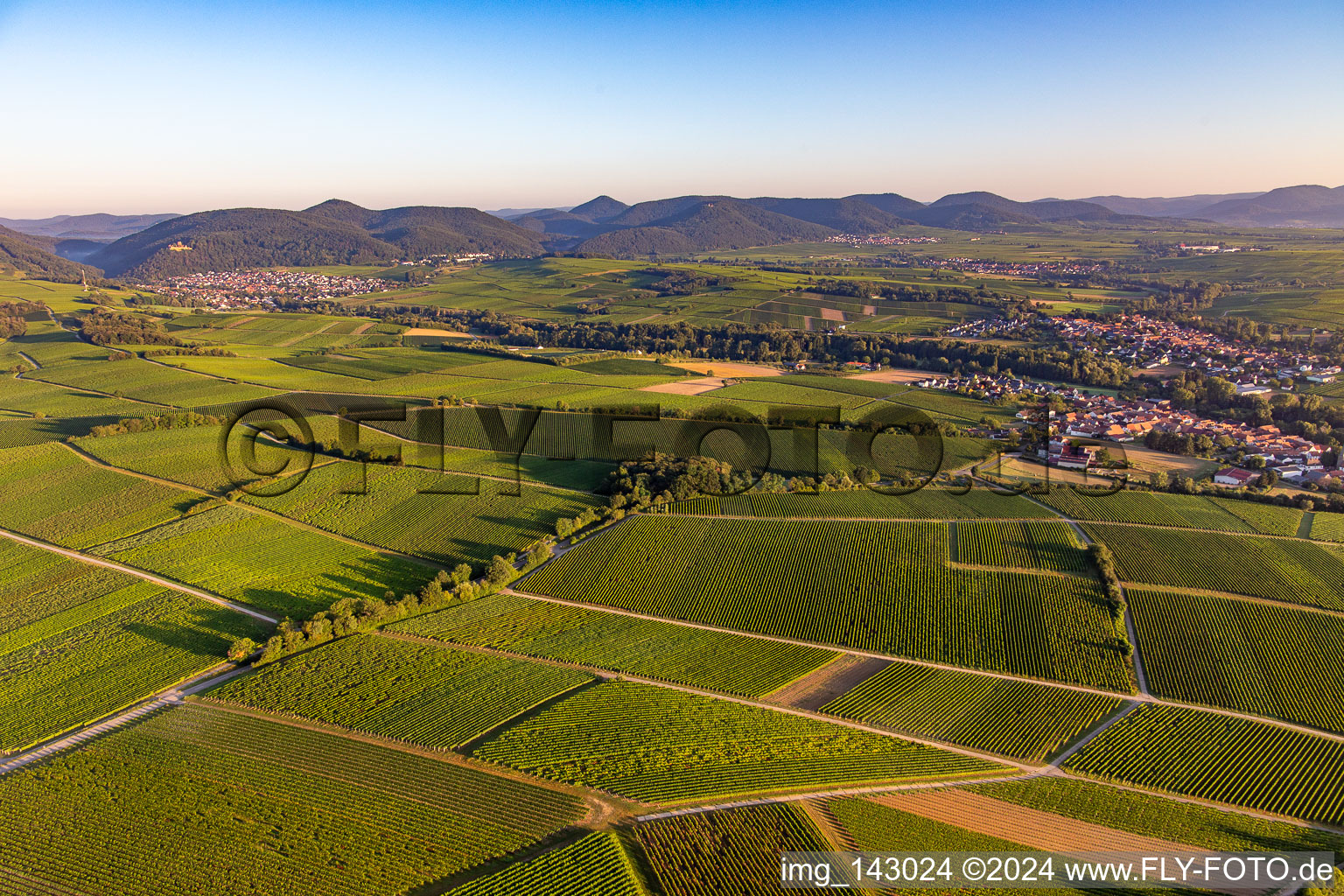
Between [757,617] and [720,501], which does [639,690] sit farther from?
[720,501]

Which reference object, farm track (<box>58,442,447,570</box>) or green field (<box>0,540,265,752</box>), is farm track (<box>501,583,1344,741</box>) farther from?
green field (<box>0,540,265,752</box>)

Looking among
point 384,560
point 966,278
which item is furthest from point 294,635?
point 966,278

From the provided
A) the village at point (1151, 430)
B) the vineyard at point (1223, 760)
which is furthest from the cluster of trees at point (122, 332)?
the vineyard at point (1223, 760)

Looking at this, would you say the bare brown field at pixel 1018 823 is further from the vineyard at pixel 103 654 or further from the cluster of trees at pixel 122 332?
the cluster of trees at pixel 122 332

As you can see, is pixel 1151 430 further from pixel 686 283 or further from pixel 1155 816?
pixel 686 283

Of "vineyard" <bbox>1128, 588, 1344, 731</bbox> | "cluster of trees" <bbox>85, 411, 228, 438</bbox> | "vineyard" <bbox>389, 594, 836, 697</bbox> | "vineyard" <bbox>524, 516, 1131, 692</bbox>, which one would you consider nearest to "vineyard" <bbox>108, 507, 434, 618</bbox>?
"vineyard" <bbox>389, 594, 836, 697</bbox>
